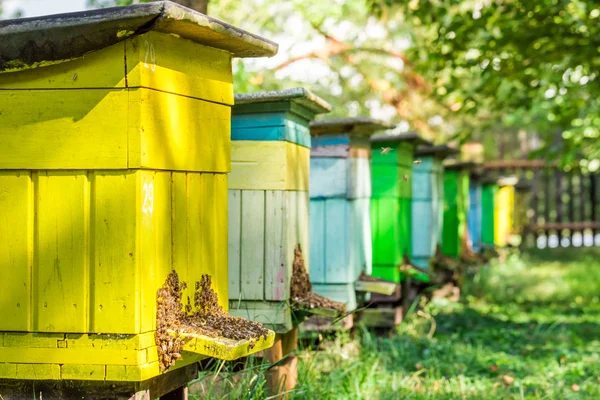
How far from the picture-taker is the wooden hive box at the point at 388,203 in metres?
7.19

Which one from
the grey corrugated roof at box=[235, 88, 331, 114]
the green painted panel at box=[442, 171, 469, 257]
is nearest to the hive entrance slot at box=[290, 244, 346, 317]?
the grey corrugated roof at box=[235, 88, 331, 114]

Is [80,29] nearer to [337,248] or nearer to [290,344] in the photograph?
[290,344]

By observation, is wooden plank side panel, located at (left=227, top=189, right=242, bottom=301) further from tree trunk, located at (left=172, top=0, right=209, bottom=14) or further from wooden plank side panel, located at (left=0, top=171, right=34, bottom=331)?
wooden plank side panel, located at (left=0, top=171, right=34, bottom=331)

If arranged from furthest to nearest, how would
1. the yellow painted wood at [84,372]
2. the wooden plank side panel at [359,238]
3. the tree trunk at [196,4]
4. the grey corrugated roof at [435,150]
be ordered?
the grey corrugated roof at [435,150] < the wooden plank side panel at [359,238] < the tree trunk at [196,4] < the yellow painted wood at [84,372]

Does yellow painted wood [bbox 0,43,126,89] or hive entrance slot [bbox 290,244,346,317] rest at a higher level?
yellow painted wood [bbox 0,43,126,89]

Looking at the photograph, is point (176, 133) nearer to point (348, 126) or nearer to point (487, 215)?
point (348, 126)

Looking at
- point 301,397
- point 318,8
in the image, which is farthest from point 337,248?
point 318,8

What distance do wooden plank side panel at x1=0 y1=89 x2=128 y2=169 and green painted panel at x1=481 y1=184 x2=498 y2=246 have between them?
43.8 ft

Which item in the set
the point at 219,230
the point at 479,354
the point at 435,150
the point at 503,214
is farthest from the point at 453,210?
the point at 219,230

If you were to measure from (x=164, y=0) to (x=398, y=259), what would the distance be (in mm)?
4807

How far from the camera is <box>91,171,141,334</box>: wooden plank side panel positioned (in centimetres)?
279

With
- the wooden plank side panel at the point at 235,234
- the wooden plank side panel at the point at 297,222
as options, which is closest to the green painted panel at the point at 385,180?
the wooden plank side panel at the point at 297,222

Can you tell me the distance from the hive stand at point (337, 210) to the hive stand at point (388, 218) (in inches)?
43.1

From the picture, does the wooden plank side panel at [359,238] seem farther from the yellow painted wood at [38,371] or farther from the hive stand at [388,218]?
the yellow painted wood at [38,371]
